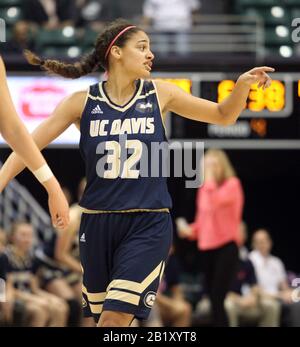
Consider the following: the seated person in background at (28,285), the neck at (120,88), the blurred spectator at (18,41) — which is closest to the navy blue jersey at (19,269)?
the seated person in background at (28,285)

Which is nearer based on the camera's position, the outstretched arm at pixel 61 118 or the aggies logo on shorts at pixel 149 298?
the aggies logo on shorts at pixel 149 298

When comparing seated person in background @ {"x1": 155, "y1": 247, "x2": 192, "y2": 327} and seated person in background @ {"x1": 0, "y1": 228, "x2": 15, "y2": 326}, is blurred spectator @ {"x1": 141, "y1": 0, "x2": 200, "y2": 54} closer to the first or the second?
seated person in background @ {"x1": 155, "y1": 247, "x2": 192, "y2": 327}

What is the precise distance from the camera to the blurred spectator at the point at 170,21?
14258 mm

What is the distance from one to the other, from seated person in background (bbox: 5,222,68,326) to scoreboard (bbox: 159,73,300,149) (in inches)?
131

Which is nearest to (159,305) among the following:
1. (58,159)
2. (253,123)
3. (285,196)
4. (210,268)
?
(210,268)

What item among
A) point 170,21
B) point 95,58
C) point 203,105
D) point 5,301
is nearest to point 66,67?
point 95,58

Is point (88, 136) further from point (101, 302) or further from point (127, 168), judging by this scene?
point (101, 302)

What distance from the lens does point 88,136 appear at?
570cm

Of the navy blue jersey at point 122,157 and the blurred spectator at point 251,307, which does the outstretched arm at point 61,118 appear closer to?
the navy blue jersey at point 122,157

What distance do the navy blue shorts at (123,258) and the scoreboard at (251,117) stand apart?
7.10 meters

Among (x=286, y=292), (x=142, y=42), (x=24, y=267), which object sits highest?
(x=142, y=42)

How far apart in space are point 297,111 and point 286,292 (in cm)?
241

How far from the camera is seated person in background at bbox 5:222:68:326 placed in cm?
1023

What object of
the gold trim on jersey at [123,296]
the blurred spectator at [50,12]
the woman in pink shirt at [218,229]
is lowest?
the woman in pink shirt at [218,229]
